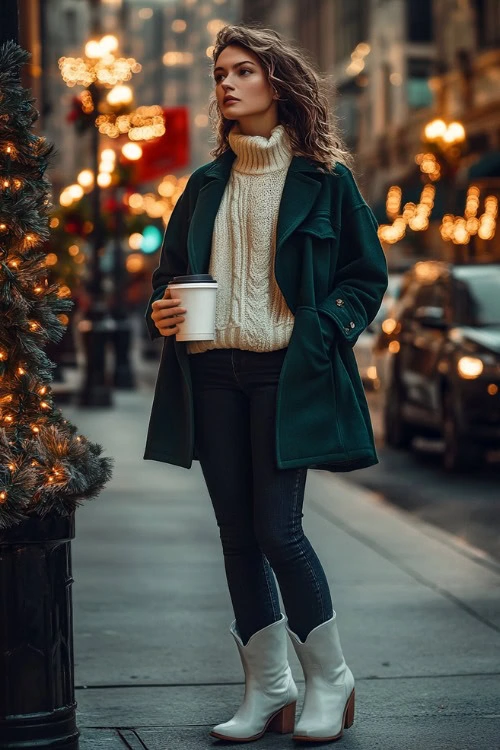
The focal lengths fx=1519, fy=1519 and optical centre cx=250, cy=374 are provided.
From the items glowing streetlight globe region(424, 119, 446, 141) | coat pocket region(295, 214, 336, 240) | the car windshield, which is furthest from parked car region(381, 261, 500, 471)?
glowing streetlight globe region(424, 119, 446, 141)

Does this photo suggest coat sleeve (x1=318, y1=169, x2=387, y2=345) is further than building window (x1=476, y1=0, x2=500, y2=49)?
No

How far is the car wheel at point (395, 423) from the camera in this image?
14.7 meters

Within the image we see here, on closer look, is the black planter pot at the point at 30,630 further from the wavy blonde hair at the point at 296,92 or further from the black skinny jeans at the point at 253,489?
the wavy blonde hair at the point at 296,92

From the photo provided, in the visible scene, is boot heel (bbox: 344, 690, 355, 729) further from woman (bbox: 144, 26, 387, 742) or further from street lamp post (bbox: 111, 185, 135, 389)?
street lamp post (bbox: 111, 185, 135, 389)

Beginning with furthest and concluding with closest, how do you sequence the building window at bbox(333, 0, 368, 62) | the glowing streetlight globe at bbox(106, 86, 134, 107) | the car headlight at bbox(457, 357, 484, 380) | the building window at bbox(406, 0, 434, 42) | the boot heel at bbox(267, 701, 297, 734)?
the building window at bbox(333, 0, 368, 62), the building window at bbox(406, 0, 434, 42), the glowing streetlight globe at bbox(106, 86, 134, 107), the car headlight at bbox(457, 357, 484, 380), the boot heel at bbox(267, 701, 297, 734)

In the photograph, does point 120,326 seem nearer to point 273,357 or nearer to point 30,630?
point 273,357

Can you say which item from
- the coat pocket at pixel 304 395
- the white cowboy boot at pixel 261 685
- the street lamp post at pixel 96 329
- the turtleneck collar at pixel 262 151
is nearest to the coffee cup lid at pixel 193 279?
the coat pocket at pixel 304 395

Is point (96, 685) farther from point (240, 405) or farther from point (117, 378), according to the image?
point (117, 378)

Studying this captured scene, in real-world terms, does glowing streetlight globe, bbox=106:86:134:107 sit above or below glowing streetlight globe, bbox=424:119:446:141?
above

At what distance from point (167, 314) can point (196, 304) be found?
0.39ft

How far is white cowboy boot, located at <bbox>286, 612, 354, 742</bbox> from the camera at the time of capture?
4.39 m

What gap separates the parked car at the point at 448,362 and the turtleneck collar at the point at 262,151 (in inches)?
311

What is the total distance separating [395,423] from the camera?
14.9 metres

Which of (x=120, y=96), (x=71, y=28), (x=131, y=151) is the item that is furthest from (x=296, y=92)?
(x=71, y=28)
